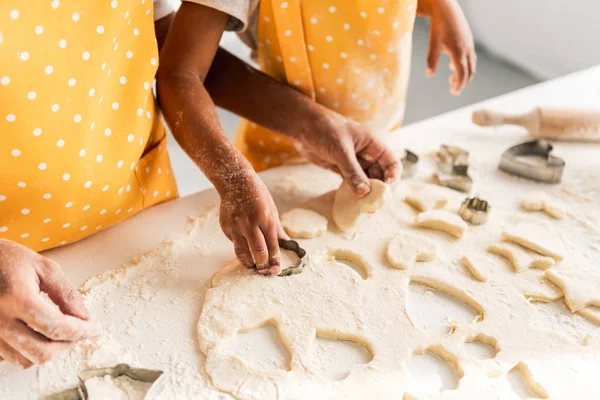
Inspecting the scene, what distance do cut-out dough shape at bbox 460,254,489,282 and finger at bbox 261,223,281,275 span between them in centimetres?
21

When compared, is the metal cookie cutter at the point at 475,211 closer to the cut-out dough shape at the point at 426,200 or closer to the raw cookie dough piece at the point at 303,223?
the cut-out dough shape at the point at 426,200

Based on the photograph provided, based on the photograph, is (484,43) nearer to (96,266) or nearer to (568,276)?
(568,276)

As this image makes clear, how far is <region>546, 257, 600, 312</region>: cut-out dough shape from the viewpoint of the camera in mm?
665

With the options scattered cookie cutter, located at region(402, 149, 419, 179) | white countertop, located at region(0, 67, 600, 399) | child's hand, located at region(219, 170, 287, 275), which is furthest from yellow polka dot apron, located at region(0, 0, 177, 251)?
scattered cookie cutter, located at region(402, 149, 419, 179)

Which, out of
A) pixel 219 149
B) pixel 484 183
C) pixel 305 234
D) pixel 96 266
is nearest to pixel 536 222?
pixel 484 183

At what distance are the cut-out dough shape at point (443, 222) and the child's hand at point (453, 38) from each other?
0.28 metres

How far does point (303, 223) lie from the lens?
0.75m

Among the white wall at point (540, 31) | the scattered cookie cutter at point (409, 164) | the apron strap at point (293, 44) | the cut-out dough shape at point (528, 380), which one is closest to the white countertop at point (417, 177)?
the scattered cookie cutter at point (409, 164)

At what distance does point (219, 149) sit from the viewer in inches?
28.5

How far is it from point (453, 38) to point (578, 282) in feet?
1.39

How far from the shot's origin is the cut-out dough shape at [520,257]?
0.71 metres

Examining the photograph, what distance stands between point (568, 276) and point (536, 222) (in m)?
0.10

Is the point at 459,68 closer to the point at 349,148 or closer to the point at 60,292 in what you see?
the point at 349,148

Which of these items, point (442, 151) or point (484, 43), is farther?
point (484, 43)
